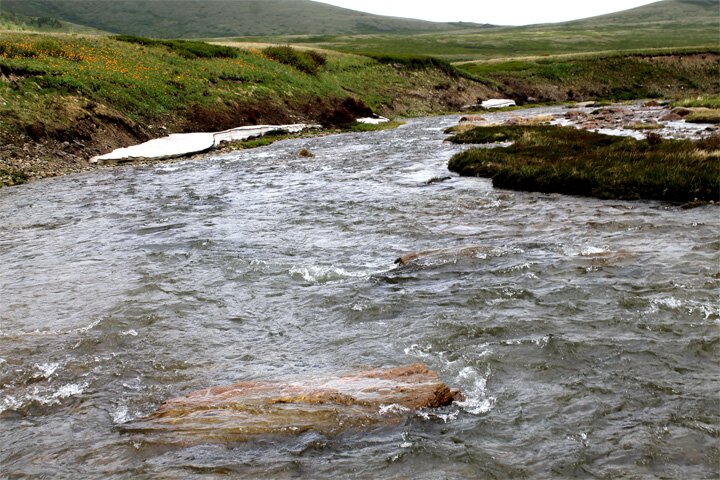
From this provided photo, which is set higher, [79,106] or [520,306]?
[79,106]

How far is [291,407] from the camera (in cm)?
705

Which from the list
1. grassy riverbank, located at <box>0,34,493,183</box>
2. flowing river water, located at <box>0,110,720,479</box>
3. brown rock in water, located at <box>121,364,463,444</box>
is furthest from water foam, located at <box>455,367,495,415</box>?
grassy riverbank, located at <box>0,34,493,183</box>

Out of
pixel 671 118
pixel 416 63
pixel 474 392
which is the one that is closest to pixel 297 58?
pixel 416 63

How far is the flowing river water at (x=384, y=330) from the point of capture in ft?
20.8

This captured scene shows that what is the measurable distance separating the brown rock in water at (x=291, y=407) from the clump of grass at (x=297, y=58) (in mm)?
57288

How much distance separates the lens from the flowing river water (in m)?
6.33

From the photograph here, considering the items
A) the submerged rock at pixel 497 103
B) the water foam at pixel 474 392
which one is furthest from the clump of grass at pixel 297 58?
the water foam at pixel 474 392

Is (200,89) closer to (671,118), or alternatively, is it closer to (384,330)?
(671,118)

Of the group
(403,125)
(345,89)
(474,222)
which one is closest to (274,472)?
(474,222)

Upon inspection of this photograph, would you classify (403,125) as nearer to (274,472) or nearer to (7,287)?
(7,287)

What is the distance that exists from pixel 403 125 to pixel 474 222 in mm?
38191

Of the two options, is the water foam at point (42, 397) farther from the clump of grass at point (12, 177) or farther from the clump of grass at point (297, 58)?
the clump of grass at point (297, 58)

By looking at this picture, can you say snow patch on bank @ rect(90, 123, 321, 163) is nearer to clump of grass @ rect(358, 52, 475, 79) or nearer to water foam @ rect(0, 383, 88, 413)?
water foam @ rect(0, 383, 88, 413)

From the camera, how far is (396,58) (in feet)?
253
